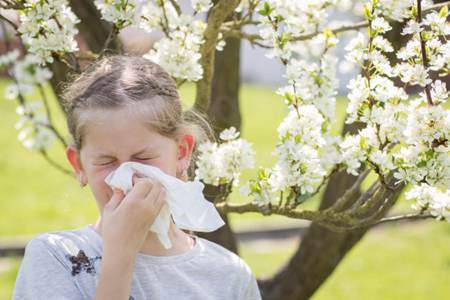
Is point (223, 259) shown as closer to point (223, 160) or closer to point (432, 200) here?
point (223, 160)

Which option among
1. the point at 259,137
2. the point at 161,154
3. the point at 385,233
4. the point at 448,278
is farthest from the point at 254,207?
the point at 259,137

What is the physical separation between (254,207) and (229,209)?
6.8 inches

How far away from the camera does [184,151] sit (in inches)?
91.0

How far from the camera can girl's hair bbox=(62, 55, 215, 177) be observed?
215cm

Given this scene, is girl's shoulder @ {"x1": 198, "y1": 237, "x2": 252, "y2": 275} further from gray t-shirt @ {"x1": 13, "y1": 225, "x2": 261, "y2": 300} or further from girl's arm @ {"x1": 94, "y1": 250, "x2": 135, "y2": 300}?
girl's arm @ {"x1": 94, "y1": 250, "x2": 135, "y2": 300}

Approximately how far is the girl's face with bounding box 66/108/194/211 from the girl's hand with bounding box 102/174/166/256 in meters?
0.07

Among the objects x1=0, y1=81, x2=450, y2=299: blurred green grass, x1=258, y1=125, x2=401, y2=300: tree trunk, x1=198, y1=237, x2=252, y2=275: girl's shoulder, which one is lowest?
x1=0, y1=81, x2=450, y2=299: blurred green grass

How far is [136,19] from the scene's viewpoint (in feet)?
8.51

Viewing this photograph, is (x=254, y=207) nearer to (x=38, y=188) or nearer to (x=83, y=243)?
(x=83, y=243)

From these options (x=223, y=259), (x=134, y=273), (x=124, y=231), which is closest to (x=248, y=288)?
(x=223, y=259)

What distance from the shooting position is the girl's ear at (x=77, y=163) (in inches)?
86.9

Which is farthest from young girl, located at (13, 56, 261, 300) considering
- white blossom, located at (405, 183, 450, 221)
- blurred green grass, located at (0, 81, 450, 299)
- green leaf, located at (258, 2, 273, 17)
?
blurred green grass, located at (0, 81, 450, 299)

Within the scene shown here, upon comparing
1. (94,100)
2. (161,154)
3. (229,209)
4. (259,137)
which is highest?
(94,100)

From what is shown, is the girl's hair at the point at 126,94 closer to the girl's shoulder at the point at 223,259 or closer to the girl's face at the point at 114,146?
the girl's face at the point at 114,146
